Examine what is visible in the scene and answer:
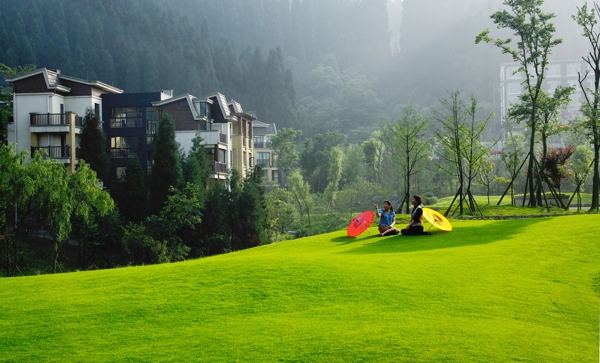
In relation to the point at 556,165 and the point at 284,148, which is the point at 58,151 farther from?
the point at 284,148

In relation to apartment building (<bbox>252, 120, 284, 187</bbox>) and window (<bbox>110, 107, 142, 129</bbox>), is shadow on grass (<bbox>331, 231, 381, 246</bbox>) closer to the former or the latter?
window (<bbox>110, 107, 142, 129</bbox>)

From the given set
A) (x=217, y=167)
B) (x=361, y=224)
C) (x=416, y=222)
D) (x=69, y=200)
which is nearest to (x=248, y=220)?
(x=217, y=167)

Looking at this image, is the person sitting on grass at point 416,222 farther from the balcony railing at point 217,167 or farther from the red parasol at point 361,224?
the balcony railing at point 217,167

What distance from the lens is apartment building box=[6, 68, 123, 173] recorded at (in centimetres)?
4238

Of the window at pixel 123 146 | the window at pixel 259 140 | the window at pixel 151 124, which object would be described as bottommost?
the window at pixel 123 146

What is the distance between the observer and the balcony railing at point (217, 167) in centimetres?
4596

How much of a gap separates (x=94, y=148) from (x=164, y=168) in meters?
6.13

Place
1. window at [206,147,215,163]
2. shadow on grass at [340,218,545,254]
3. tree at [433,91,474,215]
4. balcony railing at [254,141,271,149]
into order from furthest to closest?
1. balcony railing at [254,141,271,149]
2. window at [206,147,215,163]
3. tree at [433,91,474,215]
4. shadow on grass at [340,218,545,254]

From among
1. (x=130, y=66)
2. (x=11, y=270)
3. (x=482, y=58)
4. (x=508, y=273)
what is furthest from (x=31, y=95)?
(x=482, y=58)

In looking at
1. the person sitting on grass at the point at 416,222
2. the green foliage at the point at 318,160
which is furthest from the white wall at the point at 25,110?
the green foliage at the point at 318,160

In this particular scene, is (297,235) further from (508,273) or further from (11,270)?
(508,273)

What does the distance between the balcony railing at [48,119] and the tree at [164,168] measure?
7719 mm

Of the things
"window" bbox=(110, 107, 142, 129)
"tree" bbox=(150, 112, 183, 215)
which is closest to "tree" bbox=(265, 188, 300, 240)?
"tree" bbox=(150, 112, 183, 215)

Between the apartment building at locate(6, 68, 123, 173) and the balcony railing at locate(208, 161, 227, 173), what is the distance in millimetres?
9596
